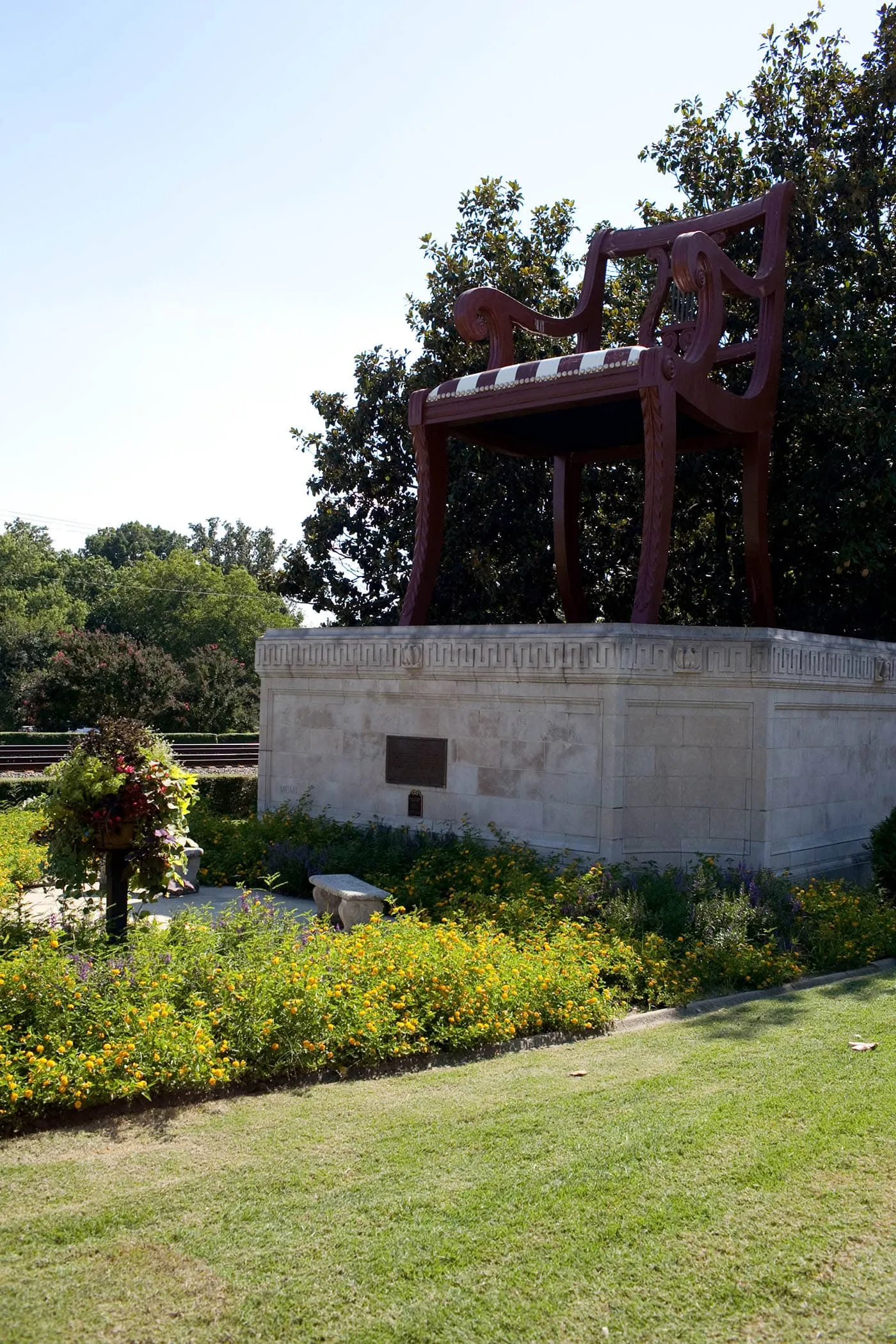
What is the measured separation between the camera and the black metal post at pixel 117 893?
6.88 meters

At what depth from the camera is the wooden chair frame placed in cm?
1046

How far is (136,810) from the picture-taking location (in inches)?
269

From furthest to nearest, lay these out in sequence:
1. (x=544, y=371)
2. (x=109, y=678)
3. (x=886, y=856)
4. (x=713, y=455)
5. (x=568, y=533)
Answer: (x=109, y=678) < (x=713, y=455) < (x=568, y=533) < (x=886, y=856) < (x=544, y=371)

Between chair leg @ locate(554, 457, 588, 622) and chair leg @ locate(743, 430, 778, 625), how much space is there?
2110 millimetres

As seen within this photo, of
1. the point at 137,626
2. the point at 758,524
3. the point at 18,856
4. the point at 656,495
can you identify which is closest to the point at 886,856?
the point at 758,524

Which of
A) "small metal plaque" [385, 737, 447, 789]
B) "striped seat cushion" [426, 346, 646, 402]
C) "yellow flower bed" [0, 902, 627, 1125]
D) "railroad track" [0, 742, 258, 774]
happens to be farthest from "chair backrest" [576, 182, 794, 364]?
"railroad track" [0, 742, 258, 774]

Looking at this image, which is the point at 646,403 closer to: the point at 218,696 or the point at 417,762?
the point at 417,762

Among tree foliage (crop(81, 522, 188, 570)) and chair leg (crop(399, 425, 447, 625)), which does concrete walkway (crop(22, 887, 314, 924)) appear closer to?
chair leg (crop(399, 425, 447, 625))

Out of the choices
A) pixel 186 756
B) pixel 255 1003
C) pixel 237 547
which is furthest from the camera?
pixel 237 547

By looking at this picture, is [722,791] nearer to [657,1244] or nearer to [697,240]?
[697,240]

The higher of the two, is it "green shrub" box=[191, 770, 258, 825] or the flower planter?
the flower planter

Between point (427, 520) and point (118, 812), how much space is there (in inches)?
242

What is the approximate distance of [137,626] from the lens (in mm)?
55094

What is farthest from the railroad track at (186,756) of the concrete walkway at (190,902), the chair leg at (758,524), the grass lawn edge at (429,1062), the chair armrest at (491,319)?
the grass lawn edge at (429,1062)
